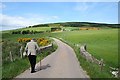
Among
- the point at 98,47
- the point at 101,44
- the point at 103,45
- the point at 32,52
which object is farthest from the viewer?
the point at 101,44

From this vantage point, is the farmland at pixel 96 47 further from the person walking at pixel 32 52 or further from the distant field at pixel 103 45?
the person walking at pixel 32 52

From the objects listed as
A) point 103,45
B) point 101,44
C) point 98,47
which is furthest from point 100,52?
point 101,44

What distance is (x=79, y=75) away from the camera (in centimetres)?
1318

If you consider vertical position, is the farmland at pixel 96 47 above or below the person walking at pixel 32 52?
below

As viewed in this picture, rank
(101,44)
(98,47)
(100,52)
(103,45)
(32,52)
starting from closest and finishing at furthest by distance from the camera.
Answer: (32,52), (100,52), (98,47), (103,45), (101,44)

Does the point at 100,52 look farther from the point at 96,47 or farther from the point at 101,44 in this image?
the point at 101,44

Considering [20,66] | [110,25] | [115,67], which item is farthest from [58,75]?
[110,25]

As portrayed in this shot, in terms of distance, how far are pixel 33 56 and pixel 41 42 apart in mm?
25143

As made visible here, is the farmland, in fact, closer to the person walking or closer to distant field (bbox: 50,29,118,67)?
distant field (bbox: 50,29,118,67)

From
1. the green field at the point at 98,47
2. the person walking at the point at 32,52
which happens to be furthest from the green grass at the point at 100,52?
the person walking at the point at 32,52

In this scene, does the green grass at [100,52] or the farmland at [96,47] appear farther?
the farmland at [96,47]

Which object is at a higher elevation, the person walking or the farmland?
the person walking

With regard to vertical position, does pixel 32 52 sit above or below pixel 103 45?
above

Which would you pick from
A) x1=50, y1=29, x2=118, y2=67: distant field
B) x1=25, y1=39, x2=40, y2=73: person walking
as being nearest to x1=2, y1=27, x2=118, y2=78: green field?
x1=50, y1=29, x2=118, y2=67: distant field
